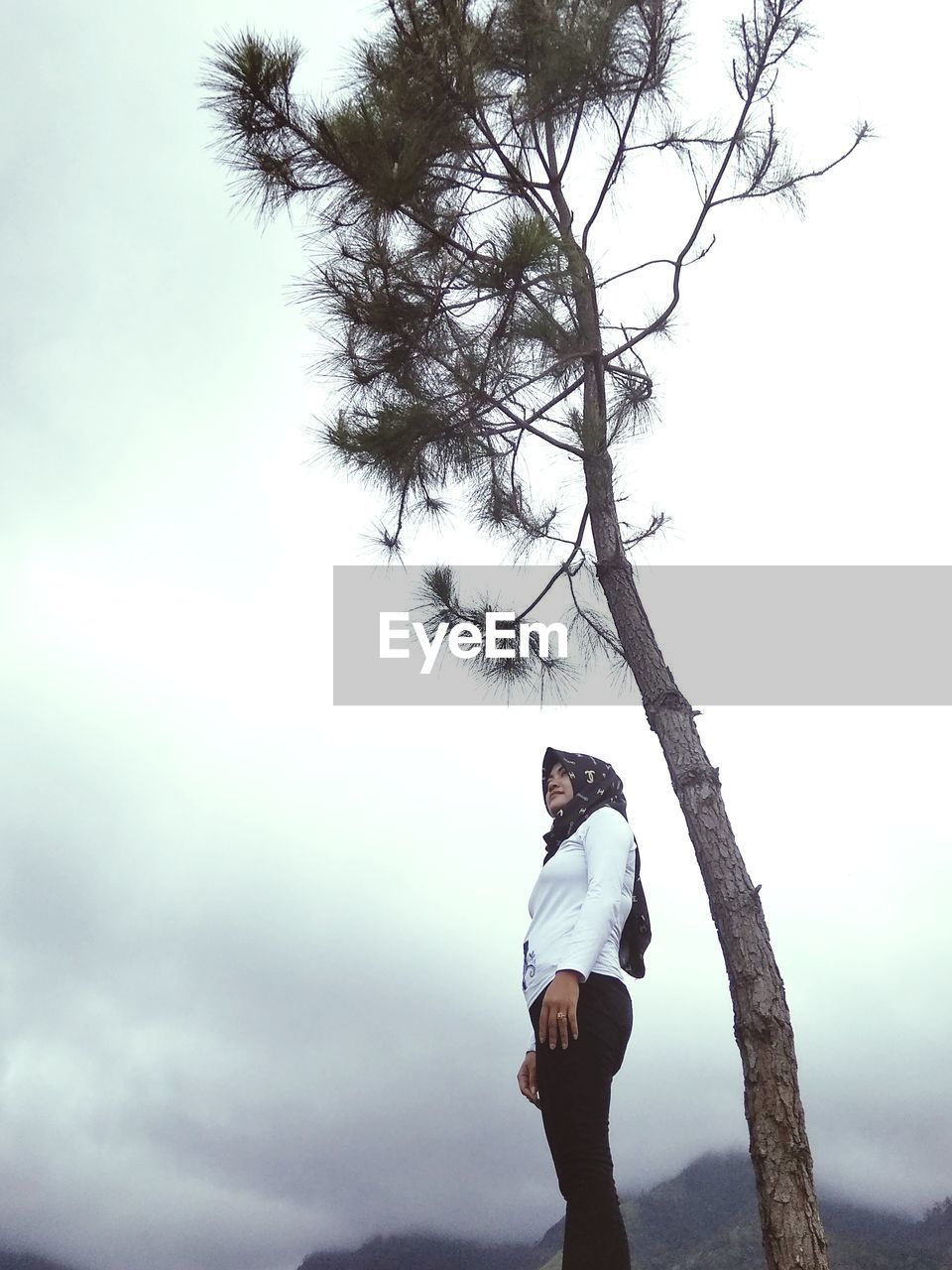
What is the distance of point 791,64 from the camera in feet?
11.6

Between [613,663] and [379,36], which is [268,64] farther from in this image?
[613,663]

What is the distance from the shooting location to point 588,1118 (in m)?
1.68

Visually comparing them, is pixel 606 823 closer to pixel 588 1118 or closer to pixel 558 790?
pixel 558 790

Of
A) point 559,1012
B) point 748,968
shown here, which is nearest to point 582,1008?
point 559,1012

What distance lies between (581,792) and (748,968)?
0.73 meters

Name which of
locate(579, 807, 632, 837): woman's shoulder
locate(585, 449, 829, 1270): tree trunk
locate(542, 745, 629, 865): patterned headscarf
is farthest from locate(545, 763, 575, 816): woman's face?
locate(585, 449, 829, 1270): tree trunk

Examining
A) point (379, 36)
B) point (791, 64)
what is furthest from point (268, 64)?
point (791, 64)

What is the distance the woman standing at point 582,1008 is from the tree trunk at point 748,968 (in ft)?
2.16

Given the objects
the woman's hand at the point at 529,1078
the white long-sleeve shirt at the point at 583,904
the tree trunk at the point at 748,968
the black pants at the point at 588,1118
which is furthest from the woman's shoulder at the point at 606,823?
the tree trunk at the point at 748,968

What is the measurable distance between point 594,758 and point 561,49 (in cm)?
261

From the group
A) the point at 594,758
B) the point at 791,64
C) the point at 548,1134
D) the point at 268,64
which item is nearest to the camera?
the point at 548,1134

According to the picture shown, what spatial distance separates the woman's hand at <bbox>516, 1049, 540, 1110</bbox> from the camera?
6.35ft

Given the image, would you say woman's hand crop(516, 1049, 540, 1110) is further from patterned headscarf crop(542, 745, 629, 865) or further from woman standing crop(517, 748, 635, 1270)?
patterned headscarf crop(542, 745, 629, 865)

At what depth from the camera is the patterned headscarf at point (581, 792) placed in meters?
2.07
